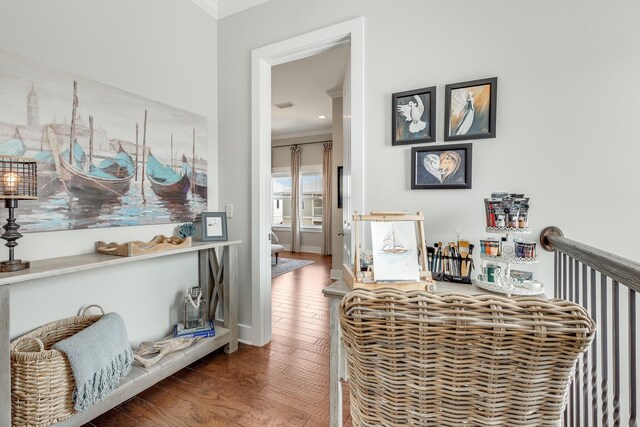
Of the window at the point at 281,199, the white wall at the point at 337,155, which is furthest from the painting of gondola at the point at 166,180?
→ the window at the point at 281,199

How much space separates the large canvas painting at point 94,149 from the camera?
57.7 inches

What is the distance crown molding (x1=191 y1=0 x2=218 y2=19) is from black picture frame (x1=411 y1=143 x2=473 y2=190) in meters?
2.13

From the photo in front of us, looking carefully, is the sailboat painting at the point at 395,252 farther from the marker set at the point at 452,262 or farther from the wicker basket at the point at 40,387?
the wicker basket at the point at 40,387

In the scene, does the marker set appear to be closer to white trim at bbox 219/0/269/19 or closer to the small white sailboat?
the small white sailboat

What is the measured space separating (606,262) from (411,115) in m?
1.23

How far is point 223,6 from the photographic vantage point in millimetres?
2533

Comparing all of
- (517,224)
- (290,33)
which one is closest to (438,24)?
(290,33)

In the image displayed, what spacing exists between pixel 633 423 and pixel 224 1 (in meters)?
3.35

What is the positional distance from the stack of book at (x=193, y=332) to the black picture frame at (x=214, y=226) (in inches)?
26.1

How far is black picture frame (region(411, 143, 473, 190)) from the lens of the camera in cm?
168

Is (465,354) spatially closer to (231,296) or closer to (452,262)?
(452,262)

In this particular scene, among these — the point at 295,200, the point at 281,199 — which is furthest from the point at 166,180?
the point at 281,199

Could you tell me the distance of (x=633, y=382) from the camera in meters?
0.75

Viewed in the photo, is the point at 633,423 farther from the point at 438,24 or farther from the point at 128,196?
the point at 128,196
